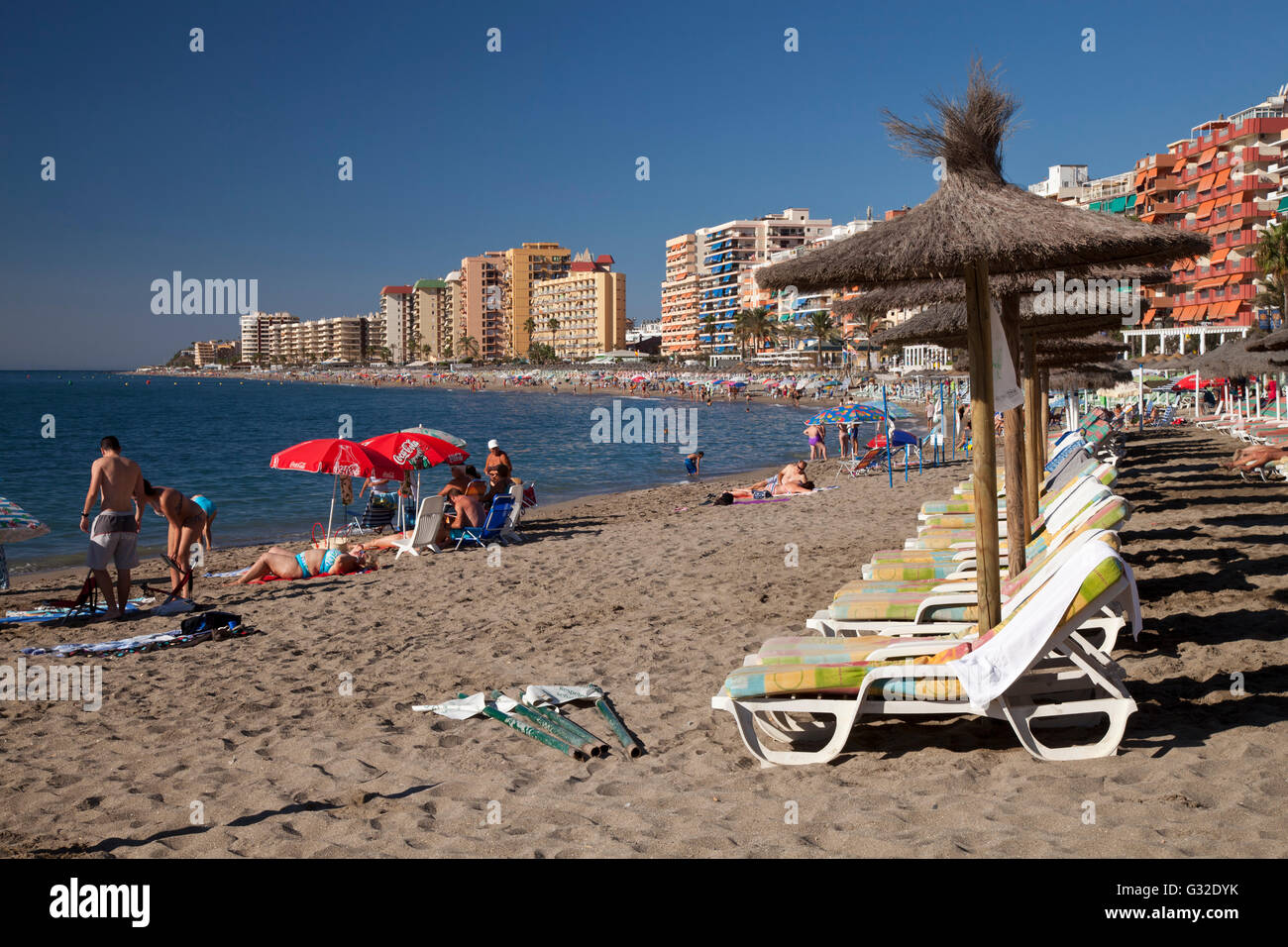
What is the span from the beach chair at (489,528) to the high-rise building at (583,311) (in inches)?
5131

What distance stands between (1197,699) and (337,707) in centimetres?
461

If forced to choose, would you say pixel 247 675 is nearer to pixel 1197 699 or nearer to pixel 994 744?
pixel 994 744

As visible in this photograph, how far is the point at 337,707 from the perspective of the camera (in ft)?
18.3

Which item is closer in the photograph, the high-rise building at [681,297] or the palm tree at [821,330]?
the palm tree at [821,330]

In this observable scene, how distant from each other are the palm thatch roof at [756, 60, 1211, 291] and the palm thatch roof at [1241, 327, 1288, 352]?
12406mm

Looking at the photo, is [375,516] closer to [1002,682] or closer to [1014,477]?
[1014,477]

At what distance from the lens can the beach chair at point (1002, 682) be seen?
12.5ft

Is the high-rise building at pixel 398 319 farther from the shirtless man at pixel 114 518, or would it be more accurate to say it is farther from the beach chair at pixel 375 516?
the shirtless man at pixel 114 518

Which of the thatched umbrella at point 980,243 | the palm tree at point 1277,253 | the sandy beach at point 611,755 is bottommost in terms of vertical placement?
the sandy beach at point 611,755

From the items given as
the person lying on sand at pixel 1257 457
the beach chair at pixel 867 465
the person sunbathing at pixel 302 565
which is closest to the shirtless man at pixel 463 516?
the person sunbathing at pixel 302 565

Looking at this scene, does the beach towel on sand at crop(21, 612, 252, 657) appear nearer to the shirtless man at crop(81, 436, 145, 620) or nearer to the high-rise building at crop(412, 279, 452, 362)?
the shirtless man at crop(81, 436, 145, 620)

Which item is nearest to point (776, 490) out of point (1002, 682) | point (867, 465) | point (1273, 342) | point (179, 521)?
point (867, 465)

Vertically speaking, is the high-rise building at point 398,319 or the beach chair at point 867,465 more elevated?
the high-rise building at point 398,319

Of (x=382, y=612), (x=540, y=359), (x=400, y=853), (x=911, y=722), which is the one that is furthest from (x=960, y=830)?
(x=540, y=359)
